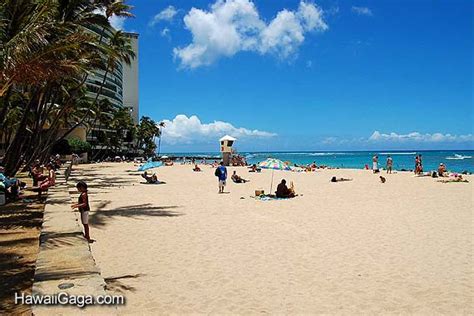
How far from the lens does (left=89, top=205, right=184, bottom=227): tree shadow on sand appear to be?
1106 centimetres

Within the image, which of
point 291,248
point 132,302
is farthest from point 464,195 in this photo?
point 132,302

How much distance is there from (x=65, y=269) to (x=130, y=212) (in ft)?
25.5

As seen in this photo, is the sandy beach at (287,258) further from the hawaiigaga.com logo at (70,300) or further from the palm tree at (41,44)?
the palm tree at (41,44)

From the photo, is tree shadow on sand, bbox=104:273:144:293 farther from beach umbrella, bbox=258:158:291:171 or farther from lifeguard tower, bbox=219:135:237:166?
lifeguard tower, bbox=219:135:237:166

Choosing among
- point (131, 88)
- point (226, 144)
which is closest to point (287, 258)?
point (226, 144)

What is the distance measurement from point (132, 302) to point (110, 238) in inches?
154

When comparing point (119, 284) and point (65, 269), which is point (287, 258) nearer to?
point (119, 284)

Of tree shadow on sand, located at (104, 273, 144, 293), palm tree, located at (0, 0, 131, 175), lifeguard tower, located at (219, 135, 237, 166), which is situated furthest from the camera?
lifeguard tower, located at (219, 135, 237, 166)

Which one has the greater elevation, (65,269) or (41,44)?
(41,44)

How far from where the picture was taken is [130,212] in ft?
40.5

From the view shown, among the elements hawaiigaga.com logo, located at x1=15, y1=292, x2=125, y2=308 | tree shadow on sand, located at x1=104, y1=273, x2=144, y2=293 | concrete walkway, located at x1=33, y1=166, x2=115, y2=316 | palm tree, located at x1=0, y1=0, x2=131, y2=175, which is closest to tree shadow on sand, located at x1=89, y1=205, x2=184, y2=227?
concrete walkway, located at x1=33, y1=166, x2=115, y2=316

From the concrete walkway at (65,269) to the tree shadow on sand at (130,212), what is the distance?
3.49m

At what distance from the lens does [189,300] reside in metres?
5.20

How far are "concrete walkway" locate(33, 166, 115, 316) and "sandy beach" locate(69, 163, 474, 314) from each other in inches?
26.8
